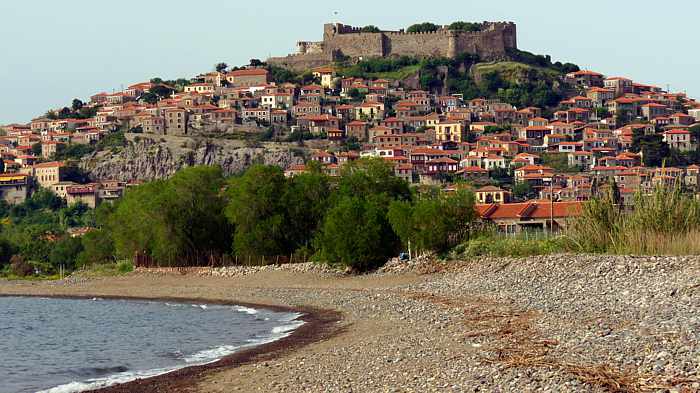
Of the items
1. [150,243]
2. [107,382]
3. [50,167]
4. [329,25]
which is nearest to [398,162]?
[50,167]

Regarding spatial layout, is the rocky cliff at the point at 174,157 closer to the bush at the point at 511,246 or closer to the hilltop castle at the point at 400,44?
the hilltop castle at the point at 400,44

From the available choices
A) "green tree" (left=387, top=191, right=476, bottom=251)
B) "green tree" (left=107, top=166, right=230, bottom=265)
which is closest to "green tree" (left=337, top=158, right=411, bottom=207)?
"green tree" (left=107, top=166, right=230, bottom=265)

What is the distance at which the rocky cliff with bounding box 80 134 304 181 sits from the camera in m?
102

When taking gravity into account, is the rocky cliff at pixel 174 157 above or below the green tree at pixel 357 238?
above

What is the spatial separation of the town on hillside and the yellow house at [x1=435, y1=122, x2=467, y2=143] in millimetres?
123

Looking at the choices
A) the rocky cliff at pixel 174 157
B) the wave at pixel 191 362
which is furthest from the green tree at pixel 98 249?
the rocky cliff at pixel 174 157

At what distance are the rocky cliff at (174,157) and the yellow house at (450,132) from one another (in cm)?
1571

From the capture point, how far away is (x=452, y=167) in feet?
324

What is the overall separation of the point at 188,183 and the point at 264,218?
518cm

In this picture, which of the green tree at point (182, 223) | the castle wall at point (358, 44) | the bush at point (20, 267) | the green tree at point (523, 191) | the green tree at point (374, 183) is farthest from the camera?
the castle wall at point (358, 44)

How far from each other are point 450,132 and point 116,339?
87.9 metres

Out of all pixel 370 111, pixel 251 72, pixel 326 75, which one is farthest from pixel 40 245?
pixel 251 72

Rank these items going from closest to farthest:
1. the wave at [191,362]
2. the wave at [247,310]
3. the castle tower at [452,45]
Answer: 1. the wave at [191,362]
2. the wave at [247,310]
3. the castle tower at [452,45]

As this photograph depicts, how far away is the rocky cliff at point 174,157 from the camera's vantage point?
101562 millimetres
